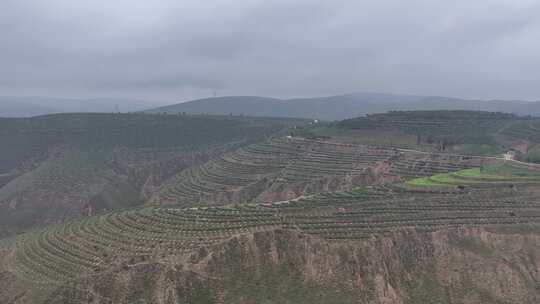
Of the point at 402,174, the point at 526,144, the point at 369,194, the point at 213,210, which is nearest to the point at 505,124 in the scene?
the point at 526,144

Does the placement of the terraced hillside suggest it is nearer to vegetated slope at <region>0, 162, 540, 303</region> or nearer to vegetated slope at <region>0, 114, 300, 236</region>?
vegetated slope at <region>0, 114, 300, 236</region>

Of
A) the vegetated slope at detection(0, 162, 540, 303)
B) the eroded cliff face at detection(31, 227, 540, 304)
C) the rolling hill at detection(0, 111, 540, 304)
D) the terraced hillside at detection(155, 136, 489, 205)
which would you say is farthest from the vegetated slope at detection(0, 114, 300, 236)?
the eroded cliff face at detection(31, 227, 540, 304)

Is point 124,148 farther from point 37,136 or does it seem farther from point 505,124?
point 505,124

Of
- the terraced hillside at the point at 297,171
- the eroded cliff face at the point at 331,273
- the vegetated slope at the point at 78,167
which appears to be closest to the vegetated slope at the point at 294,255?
the eroded cliff face at the point at 331,273

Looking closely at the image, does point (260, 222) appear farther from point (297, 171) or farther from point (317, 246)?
point (297, 171)

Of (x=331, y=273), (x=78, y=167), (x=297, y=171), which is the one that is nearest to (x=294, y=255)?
(x=331, y=273)
